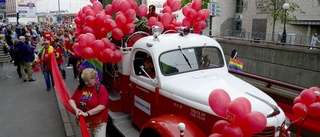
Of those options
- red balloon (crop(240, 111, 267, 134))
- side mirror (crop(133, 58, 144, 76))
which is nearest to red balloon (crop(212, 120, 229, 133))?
red balloon (crop(240, 111, 267, 134))

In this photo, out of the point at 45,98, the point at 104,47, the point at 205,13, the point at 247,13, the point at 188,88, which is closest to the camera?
the point at 188,88

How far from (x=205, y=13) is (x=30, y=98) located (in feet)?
20.5

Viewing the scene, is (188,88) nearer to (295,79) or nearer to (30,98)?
(30,98)

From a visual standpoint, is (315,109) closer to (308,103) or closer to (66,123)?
(308,103)

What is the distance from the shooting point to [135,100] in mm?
5254

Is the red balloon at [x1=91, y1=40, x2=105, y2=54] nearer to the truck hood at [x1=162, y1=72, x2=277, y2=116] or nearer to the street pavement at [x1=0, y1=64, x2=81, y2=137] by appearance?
the truck hood at [x1=162, y1=72, x2=277, y2=116]

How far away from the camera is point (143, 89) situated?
489 cm

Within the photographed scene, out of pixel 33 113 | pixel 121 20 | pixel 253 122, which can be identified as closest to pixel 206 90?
pixel 253 122

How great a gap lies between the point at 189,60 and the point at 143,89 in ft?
3.25

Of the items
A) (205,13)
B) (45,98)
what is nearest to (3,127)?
(45,98)

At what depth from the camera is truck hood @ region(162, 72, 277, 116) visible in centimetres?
363

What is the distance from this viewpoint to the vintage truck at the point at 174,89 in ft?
12.1

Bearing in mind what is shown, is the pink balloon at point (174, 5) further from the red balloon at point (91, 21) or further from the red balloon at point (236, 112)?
the red balloon at point (236, 112)

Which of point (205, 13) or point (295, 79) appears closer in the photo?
point (205, 13)
